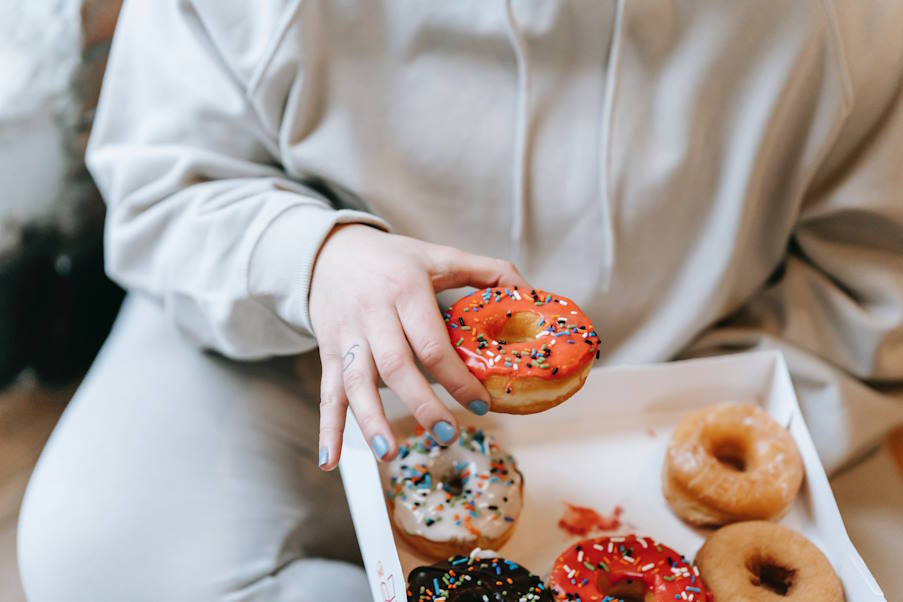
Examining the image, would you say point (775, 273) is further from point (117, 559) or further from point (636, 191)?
point (117, 559)

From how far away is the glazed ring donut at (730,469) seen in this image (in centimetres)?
83

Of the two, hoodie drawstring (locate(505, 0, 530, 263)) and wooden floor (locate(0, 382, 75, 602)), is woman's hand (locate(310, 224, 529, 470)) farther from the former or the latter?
wooden floor (locate(0, 382, 75, 602))

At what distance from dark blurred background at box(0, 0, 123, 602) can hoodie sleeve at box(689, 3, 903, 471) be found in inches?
31.6

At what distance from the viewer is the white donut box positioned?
0.81 metres

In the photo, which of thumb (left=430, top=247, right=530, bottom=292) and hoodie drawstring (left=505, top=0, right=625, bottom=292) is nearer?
thumb (left=430, top=247, right=530, bottom=292)

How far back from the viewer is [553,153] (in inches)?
35.4

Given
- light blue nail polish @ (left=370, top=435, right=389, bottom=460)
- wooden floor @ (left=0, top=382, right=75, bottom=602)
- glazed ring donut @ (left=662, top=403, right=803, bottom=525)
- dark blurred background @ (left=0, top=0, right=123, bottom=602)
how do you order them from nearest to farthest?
light blue nail polish @ (left=370, top=435, right=389, bottom=460), glazed ring donut @ (left=662, top=403, right=803, bottom=525), dark blurred background @ (left=0, top=0, right=123, bottom=602), wooden floor @ (left=0, top=382, right=75, bottom=602)

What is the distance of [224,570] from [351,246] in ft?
1.09

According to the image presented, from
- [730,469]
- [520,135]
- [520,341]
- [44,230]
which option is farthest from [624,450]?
[44,230]

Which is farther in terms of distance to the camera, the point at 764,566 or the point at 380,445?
the point at 764,566

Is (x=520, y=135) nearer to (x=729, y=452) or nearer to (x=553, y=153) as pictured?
(x=553, y=153)

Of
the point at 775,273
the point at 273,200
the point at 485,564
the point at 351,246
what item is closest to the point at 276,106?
the point at 273,200

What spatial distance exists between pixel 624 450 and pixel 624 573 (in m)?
0.17

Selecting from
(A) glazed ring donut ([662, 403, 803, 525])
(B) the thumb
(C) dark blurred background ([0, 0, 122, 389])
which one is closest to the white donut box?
(A) glazed ring donut ([662, 403, 803, 525])
